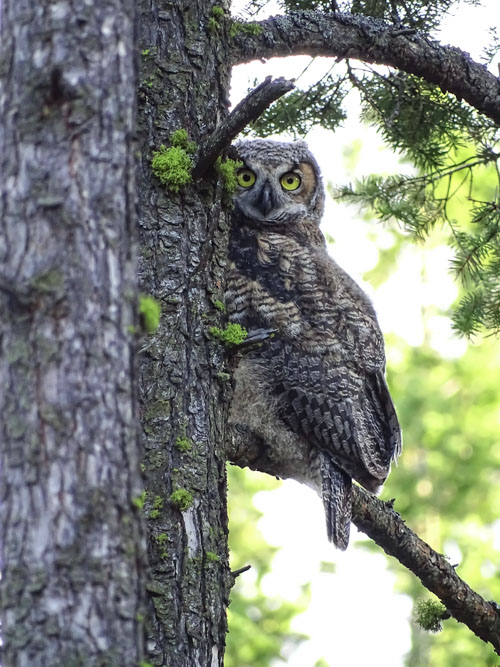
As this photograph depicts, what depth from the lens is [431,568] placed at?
372cm

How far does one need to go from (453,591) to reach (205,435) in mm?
1696

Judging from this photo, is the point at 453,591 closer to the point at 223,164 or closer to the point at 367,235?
the point at 223,164

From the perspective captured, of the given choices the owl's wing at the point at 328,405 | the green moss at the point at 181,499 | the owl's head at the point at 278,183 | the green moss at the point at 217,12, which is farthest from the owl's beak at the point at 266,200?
the green moss at the point at 181,499

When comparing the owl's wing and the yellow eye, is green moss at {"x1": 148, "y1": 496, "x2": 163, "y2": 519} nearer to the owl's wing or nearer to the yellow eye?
the owl's wing

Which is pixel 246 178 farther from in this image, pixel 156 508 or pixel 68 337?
pixel 68 337

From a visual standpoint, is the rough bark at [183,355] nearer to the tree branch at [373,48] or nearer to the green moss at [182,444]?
the green moss at [182,444]

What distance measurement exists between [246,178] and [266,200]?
9.6 inches

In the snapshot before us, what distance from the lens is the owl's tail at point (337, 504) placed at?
3789 mm

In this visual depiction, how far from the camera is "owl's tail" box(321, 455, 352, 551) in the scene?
3789mm

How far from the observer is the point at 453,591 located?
12.2ft

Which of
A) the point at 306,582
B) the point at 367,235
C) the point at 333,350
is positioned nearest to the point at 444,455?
the point at 306,582

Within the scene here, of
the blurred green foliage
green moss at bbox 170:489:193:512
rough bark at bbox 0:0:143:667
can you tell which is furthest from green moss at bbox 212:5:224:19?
the blurred green foliage

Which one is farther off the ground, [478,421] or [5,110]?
[478,421]

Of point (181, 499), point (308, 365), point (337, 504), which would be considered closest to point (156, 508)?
point (181, 499)
